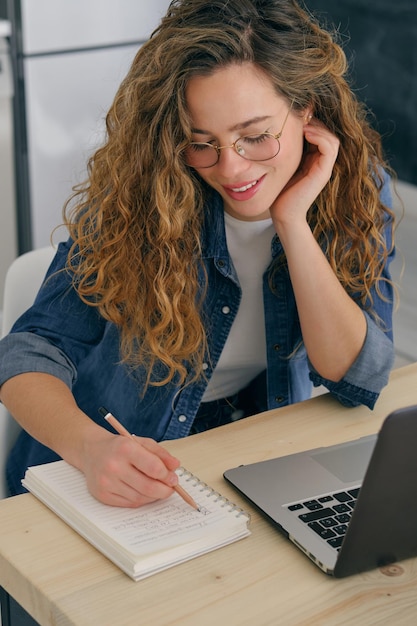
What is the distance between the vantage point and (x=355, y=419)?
1.42 m

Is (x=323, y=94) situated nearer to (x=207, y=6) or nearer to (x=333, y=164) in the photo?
(x=333, y=164)

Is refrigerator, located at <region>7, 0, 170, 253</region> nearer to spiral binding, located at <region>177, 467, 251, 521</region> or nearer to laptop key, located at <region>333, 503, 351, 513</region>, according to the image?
spiral binding, located at <region>177, 467, 251, 521</region>

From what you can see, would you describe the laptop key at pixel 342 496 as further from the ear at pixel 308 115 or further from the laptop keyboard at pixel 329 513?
the ear at pixel 308 115

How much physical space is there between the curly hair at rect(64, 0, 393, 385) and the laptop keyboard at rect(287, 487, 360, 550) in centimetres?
38

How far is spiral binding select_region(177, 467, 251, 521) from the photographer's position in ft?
3.82

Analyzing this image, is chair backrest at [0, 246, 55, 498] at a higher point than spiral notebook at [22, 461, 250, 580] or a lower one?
higher

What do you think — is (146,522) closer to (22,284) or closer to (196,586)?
(196,586)

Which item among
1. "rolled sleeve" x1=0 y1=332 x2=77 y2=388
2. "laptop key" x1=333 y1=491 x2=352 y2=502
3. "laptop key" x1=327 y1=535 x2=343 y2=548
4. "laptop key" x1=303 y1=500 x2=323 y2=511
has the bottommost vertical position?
"laptop key" x1=327 y1=535 x2=343 y2=548

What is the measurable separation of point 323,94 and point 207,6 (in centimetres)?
22

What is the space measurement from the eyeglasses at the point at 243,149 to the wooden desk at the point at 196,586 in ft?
1.63

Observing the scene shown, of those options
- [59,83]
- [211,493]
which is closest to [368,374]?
[211,493]

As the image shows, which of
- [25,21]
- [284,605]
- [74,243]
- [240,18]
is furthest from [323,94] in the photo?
[25,21]

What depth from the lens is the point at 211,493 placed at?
1.20m

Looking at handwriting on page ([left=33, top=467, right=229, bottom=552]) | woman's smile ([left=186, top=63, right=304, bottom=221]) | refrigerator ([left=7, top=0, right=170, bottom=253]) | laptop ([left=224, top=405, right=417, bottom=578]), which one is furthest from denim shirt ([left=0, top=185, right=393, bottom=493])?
refrigerator ([left=7, top=0, right=170, bottom=253])
